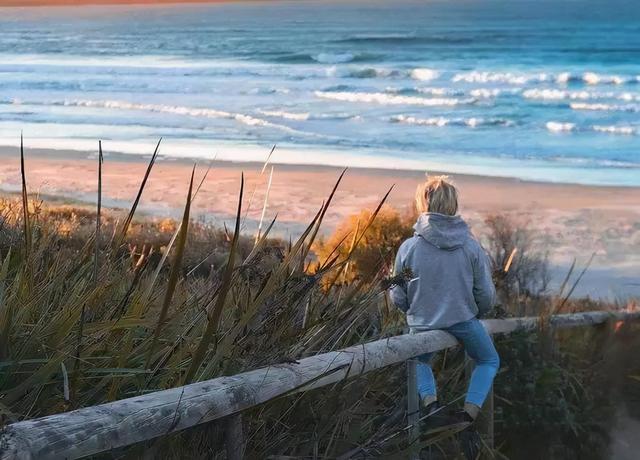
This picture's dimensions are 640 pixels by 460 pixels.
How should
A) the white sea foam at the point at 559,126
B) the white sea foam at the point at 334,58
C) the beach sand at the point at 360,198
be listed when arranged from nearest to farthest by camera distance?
the beach sand at the point at 360,198
the white sea foam at the point at 559,126
the white sea foam at the point at 334,58

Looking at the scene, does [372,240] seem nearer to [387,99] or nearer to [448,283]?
[448,283]

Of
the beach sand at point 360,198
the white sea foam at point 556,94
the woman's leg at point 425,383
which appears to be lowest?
the beach sand at point 360,198

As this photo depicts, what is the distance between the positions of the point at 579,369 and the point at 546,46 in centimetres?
4889

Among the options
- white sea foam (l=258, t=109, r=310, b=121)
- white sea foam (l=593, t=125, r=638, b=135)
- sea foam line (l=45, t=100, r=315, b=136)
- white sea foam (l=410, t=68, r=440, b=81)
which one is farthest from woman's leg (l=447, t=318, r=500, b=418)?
white sea foam (l=410, t=68, r=440, b=81)

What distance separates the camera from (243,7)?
8481 centimetres

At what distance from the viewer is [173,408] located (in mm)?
2477

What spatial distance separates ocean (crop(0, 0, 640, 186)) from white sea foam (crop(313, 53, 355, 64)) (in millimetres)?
Result: 171

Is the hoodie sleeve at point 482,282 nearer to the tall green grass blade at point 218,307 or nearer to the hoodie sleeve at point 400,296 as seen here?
the hoodie sleeve at point 400,296

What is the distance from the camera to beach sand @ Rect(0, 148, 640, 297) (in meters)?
13.9

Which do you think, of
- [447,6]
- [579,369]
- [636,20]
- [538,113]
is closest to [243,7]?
[447,6]

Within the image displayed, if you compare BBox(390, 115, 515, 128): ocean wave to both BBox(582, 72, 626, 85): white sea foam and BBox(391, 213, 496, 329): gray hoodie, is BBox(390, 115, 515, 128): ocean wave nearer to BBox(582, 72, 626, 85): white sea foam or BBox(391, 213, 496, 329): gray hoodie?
BBox(582, 72, 626, 85): white sea foam

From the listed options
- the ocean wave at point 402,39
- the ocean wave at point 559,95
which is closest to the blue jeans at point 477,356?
the ocean wave at point 559,95

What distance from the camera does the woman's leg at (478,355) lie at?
4934 millimetres

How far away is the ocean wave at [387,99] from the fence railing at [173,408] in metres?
30.0
